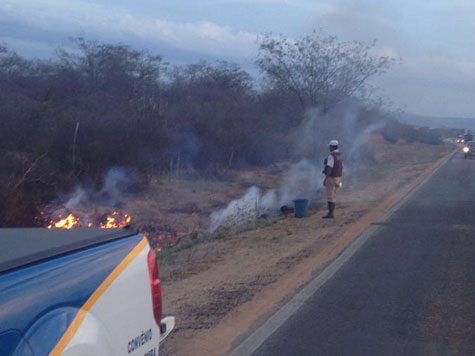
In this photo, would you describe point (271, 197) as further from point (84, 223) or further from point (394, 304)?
point (394, 304)

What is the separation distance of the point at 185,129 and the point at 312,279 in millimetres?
23664

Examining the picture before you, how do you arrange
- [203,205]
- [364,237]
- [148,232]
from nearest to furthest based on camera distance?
[364,237]
[148,232]
[203,205]

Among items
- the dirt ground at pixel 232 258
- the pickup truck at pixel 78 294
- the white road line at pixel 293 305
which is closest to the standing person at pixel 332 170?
the dirt ground at pixel 232 258

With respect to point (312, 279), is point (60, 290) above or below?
above

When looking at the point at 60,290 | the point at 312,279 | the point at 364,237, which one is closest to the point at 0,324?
the point at 60,290

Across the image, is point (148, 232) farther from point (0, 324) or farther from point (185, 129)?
point (0, 324)

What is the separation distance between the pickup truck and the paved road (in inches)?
123

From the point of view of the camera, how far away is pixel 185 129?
3397 centimetres

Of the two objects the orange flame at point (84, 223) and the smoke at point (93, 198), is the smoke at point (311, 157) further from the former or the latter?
the smoke at point (93, 198)

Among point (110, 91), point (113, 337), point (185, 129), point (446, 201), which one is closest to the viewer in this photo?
point (113, 337)

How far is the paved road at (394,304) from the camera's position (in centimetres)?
756

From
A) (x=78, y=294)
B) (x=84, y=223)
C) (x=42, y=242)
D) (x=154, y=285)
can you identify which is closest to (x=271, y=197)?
(x=84, y=223)

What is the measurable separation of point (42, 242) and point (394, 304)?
605cm

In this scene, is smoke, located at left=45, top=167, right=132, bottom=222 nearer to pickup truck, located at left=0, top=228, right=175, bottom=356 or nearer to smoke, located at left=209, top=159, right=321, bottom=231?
smoke, located at left=209, top=159, right=321, bottom=231
